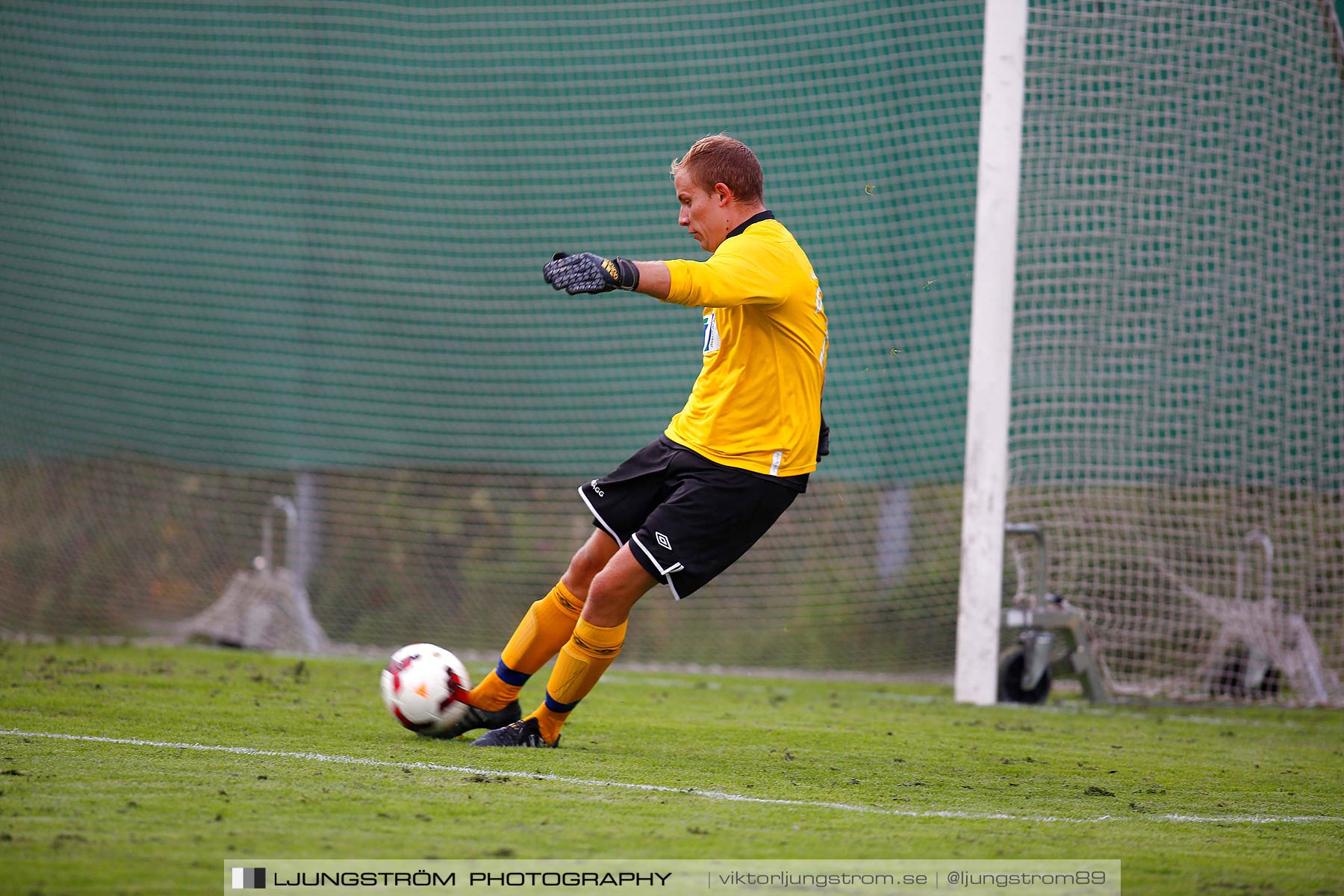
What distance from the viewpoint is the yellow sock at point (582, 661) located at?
4.07 m

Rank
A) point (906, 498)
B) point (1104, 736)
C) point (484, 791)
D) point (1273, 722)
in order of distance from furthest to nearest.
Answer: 1. point (906, 498)
2. point (1273, 722)
3. point (1104, 736)
4. point (484, 791)

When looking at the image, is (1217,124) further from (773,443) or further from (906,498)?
(773,443)

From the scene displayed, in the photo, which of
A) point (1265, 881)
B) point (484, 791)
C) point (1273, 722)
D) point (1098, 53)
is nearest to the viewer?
point (1265, 881)

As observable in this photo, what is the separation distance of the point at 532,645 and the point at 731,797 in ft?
3.42

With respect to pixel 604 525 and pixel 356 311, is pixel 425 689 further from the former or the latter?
pixel 356 311

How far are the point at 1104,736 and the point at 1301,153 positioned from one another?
12.4 ft

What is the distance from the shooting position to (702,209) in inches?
165

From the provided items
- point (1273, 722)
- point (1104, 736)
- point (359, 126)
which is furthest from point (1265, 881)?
point (359, 126)

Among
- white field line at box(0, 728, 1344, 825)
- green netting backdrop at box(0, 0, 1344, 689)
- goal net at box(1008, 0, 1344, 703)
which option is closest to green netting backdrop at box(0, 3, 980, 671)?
green netting backdrop at box(0, 0, 1344, 689)

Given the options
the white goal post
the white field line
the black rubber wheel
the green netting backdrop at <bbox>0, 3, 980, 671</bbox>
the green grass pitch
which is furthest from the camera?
the green netting backdrop at <bbox>0, 3, 980, 671</bbox>

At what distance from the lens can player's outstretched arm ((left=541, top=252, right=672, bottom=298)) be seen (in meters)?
3.60

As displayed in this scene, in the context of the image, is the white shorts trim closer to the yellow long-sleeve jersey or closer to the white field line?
the yellow long-sleeve jersey

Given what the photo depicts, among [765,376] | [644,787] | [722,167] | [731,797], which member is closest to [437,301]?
[722,167]

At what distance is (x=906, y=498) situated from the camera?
28.1 ft
